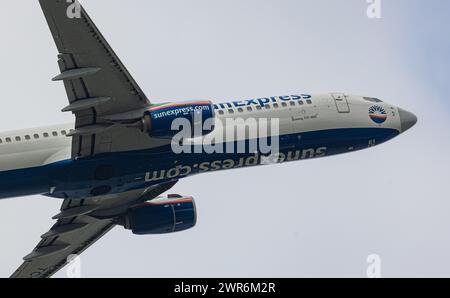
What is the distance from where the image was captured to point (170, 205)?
2650 inches

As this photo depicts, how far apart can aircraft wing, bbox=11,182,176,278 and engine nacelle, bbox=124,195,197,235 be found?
0.58 meters

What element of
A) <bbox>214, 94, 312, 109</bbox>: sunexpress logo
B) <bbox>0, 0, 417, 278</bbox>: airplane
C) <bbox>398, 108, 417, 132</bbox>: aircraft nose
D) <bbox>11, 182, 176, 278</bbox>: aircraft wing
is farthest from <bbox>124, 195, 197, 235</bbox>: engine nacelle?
<bbox>398, 108, 417, 132</bbox>: aircraft nose

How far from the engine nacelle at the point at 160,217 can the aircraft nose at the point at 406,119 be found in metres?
13.3

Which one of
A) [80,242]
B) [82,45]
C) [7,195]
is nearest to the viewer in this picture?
[82,45]

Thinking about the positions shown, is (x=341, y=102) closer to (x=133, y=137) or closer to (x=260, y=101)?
(x=260, y=101)

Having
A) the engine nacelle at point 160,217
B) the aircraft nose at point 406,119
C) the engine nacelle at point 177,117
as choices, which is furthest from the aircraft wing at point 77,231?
the aircraft nose at point 406,119

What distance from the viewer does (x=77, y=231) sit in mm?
68000

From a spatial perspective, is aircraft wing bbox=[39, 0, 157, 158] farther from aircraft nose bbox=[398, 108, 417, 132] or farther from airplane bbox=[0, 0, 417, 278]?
aircraft nose bbox=[398, 108, 417, 132]

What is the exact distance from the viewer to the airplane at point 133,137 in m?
56.3

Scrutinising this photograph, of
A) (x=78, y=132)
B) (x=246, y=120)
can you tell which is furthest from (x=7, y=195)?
(x=246, y=120)

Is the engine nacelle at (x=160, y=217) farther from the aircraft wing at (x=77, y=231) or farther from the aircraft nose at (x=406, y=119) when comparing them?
the aircraft nose at (x=406, y=119)

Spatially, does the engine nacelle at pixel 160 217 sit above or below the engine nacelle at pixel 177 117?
below

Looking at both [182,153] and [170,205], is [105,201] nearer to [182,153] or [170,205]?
[170,205]

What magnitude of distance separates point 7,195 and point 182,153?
364 inches
